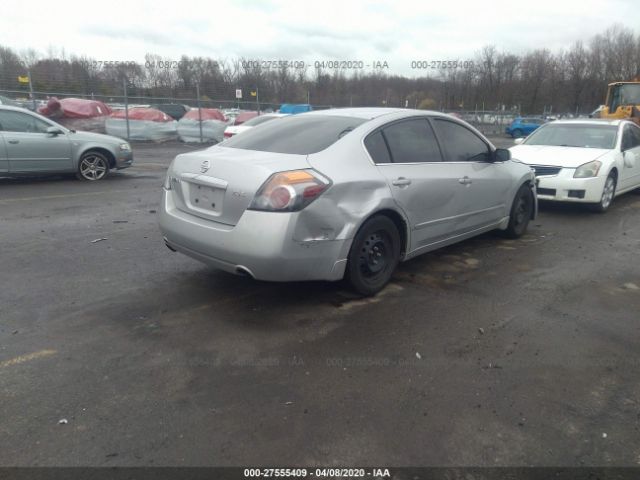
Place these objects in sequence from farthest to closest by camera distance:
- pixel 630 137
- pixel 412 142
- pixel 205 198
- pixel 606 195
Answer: pixel 630 137
pixel 606 195
pixel 412 142
pixel 205 198

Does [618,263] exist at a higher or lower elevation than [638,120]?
lower

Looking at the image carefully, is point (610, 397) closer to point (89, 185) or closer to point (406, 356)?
point (406, 356)

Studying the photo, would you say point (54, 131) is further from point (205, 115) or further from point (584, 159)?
point (205, 115)

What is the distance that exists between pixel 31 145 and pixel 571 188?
384 inches

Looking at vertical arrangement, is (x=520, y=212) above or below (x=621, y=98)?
below

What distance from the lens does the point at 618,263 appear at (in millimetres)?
5625

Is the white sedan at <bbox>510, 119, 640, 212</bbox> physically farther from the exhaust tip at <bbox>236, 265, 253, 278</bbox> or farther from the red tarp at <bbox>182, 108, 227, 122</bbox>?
the red tarp at <bbox>182, 108, 227, 122</bbox>

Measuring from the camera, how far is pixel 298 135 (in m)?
4.56

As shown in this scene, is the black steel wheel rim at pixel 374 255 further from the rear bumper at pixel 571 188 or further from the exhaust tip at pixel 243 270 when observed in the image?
the rear bumper at pixel 571 188

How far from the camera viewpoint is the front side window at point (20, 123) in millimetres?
9648

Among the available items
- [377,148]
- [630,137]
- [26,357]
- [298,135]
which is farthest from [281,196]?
[630,137]

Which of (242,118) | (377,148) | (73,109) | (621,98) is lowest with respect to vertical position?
(377,148)

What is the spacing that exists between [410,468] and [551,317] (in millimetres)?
2296

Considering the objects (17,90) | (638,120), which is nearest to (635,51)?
(638,120)
